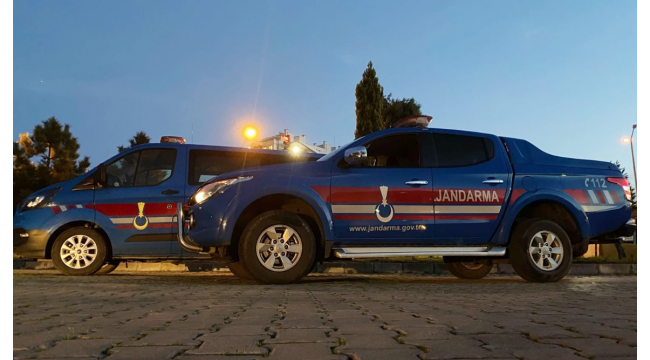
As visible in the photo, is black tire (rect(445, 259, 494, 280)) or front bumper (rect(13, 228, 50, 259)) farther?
black tire (rect(445, 259, 494, 280))

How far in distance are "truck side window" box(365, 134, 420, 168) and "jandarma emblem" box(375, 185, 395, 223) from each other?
1.82 feet

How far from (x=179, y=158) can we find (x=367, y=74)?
969 inches

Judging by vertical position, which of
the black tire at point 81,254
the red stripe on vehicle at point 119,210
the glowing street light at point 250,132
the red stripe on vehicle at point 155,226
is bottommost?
the black tire at point 81,254

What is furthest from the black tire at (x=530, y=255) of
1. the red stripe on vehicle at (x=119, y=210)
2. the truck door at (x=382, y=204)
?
the red stripe on vehicle at (x=119, y=210)

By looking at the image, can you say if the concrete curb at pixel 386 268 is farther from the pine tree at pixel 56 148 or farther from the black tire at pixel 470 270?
the pine tree at pixel 56 148

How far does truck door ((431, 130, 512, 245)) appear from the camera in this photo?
719cm

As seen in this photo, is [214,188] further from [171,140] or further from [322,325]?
[322,325]

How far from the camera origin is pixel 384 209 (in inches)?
276

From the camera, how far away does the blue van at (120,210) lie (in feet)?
28.1

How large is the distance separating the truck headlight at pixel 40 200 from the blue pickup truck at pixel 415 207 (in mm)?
2566

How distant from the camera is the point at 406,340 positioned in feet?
9.76

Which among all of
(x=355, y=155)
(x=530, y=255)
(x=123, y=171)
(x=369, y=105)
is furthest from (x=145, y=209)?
(x=369, y=105)

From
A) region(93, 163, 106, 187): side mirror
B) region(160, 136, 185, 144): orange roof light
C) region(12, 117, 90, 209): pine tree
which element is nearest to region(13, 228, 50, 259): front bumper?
region(93, 163, 106, 187): side mirror

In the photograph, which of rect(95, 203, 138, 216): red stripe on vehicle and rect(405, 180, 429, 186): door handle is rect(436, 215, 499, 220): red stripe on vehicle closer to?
rect(405, 180, 429, 186): door handle
